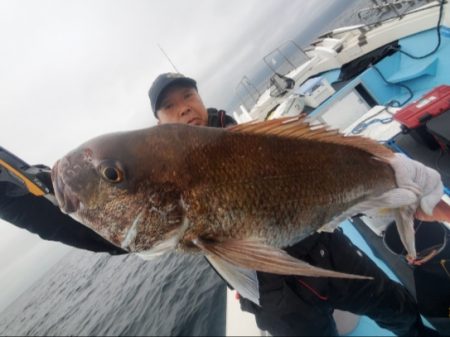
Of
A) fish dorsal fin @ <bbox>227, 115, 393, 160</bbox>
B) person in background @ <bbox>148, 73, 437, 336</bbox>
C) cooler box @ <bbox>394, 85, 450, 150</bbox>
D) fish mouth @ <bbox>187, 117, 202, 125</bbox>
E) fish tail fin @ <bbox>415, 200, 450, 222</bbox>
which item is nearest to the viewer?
fish dorsal fin @ <bbox>227, 115, 393, 160</bbox>

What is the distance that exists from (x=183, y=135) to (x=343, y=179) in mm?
1037

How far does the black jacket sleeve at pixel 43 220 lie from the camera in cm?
224

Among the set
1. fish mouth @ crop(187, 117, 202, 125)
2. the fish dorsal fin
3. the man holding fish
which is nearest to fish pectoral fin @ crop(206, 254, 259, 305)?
the man holding fish

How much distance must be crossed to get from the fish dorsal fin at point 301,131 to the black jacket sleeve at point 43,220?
1507 millimetres

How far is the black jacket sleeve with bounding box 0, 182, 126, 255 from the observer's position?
224 cm

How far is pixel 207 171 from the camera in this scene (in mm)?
1546

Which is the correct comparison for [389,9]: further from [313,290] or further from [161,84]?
[313,290]

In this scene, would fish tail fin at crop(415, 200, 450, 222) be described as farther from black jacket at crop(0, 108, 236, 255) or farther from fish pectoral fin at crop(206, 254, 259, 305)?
black jacket at crop(0, 108, 236, 255)

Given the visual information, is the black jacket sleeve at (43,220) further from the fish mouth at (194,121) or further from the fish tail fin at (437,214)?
the fish tail fin at (437,214)

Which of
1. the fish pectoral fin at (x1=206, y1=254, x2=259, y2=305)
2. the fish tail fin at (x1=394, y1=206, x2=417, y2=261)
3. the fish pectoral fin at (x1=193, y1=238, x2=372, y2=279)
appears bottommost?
the fish tail fin at (x1=394, y1=206, x2=417, y2=261)

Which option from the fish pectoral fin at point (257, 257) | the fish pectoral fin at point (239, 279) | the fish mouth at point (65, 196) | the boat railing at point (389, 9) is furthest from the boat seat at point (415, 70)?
the fish mouth at point (65, 196)

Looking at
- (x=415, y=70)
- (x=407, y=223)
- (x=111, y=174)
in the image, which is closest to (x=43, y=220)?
(x=111, y=174)

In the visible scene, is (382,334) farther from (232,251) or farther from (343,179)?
(232,251)

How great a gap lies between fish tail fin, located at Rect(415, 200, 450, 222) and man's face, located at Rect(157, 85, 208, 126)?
2212 millimetres
